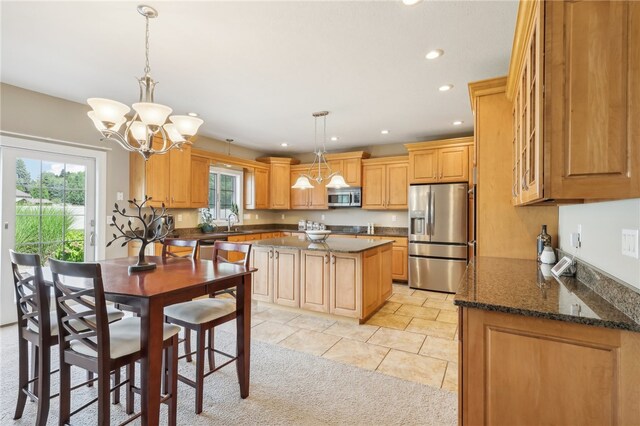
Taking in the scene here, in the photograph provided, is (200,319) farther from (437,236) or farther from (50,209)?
(437,236)

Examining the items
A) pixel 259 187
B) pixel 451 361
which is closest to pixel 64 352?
pixel 451 361

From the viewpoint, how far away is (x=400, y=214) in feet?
19.7

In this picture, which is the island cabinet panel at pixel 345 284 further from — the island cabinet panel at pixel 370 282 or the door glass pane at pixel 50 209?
the door glass pane at pixel 50 209

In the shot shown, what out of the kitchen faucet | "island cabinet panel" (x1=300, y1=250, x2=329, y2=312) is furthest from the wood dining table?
the kitchen faucet

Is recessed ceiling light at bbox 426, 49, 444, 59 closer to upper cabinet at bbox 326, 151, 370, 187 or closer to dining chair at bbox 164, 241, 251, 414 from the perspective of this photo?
dining chair at bbox 164, 241, 251, 414

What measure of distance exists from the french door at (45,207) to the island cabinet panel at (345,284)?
309 cm

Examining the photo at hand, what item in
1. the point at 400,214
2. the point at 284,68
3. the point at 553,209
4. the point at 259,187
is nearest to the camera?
the point at 553,209

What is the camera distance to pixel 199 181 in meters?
5.09

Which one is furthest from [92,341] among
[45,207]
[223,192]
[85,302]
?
[223,192]

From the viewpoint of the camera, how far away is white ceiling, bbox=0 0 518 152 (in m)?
2.07

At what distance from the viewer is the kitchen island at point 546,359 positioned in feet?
3.67

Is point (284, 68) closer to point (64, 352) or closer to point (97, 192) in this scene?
point (64, 352)

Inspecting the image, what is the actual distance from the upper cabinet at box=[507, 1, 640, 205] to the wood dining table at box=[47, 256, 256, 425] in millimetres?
1788

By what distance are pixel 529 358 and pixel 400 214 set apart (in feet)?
15.9
